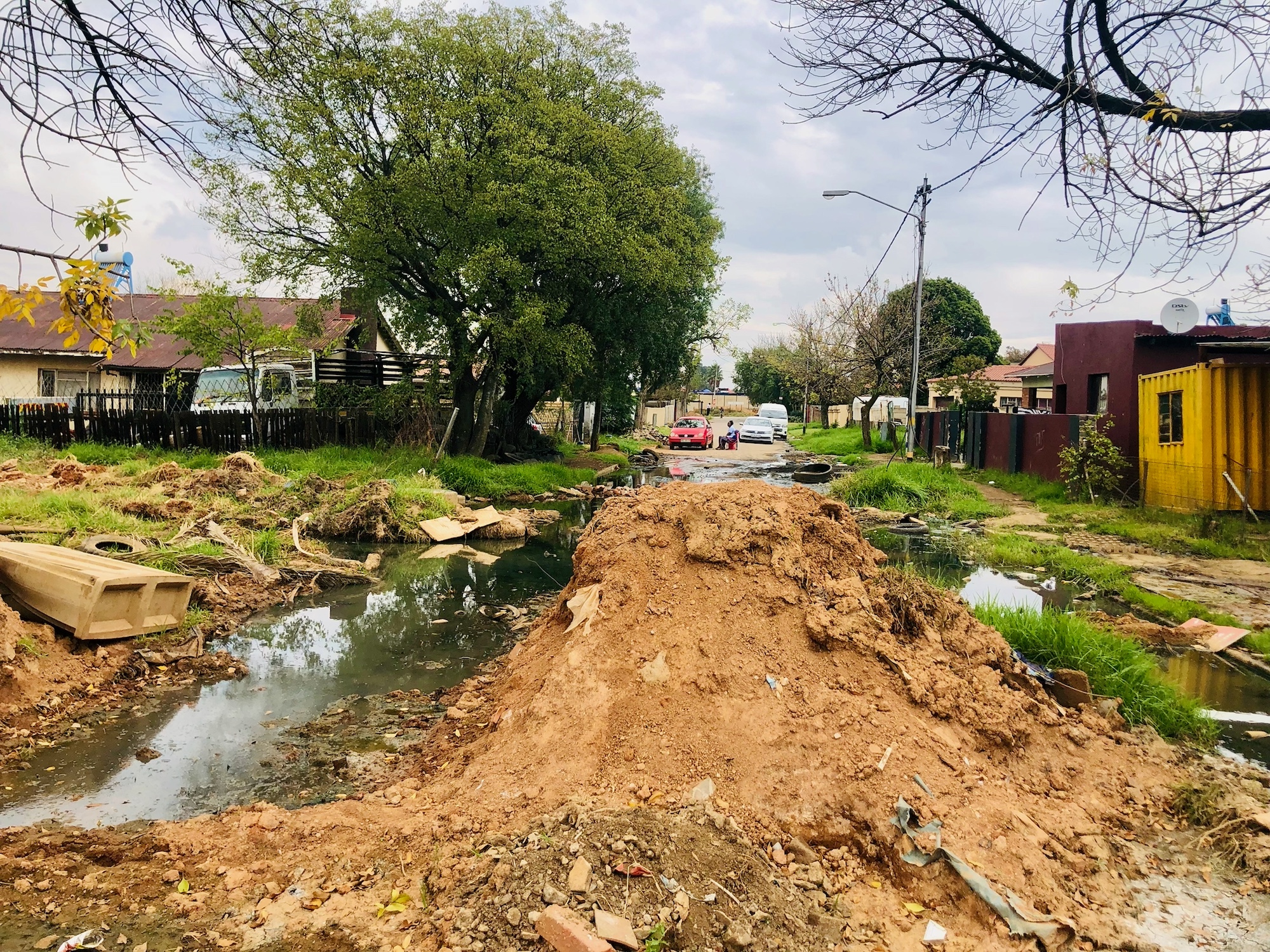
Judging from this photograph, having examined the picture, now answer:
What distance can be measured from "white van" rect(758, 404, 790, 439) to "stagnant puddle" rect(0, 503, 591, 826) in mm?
38051

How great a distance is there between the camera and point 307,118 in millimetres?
16641

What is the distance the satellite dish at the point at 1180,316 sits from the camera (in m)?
15.2

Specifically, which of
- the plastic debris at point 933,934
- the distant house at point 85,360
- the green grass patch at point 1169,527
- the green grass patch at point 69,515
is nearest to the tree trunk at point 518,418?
the distant house at point 85,360

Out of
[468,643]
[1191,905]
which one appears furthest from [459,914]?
[468,643]

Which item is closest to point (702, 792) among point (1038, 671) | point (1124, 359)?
point (1038, 671)

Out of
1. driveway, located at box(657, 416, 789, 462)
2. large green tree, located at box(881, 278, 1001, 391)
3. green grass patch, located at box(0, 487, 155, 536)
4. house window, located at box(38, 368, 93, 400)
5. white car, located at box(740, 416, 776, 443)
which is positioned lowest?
green grass patch, located at box(0, 487, 155, 536)

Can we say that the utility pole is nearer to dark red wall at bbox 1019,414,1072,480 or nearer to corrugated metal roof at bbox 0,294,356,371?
dark red wall at bbox 1019,414,1072,480

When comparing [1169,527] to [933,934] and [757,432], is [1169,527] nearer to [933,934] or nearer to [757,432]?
[933,934]

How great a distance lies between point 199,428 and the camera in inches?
742

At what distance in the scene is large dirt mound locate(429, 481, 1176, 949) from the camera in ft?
12.5

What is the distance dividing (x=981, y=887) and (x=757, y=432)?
40391 mm

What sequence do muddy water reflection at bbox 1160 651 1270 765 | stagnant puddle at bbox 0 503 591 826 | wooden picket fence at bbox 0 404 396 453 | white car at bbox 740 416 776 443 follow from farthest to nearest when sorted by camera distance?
white car at bbox 740 416 776 443 → wooden picket fence at bbox 0 404 396 453 → muddy water reflection at bbox 1160 651 1270 765 → stagnant puddle at bbox 0 503 591 826

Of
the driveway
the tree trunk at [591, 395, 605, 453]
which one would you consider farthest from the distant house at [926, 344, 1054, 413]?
the tree trunk at [591, 395, 605, 453]

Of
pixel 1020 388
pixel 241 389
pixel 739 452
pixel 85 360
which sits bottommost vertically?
pixel 739 452
